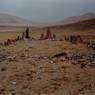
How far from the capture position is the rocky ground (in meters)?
14.1

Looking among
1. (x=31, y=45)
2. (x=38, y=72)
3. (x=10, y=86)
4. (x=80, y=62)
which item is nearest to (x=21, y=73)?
(x=38, y=72)

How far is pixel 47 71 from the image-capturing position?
17.0m

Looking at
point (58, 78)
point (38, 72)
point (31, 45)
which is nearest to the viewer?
point (58, 78)

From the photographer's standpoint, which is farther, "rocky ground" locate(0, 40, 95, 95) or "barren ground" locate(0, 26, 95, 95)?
"rocky ground" locate(0, 40, 95, 95)

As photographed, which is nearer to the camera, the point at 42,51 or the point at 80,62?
the point at 80,62

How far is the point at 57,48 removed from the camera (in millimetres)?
24297

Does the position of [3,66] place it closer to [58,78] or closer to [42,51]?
[58,78]

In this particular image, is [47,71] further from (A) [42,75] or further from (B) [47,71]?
(A) [42,75]

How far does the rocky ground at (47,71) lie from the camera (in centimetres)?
1411

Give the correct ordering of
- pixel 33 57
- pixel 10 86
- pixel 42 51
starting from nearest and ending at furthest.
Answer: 1. pixel 10 86
2. pixel 33 57
3. pixel 42 51

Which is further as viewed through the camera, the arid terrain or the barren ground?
the arid terrain

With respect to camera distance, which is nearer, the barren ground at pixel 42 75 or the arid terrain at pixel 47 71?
the barren ground at pixel 42 75

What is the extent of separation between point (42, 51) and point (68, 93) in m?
9.98

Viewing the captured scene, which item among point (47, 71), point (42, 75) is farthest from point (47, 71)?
point (42, 75)
